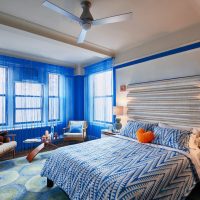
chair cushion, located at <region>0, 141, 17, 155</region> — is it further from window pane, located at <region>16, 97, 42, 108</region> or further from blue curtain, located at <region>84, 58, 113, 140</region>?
blue curtain, located at <region>84, 58, 113, 140</region>

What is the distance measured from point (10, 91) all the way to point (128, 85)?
3.12 m

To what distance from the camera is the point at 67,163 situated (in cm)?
216

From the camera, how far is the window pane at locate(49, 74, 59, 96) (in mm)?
5006

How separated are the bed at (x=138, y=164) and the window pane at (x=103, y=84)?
1.62m

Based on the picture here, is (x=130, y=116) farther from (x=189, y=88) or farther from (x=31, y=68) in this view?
(x=31, y=68)

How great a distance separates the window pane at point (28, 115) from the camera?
14.3ft

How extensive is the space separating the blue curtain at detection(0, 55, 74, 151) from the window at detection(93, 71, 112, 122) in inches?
39.0

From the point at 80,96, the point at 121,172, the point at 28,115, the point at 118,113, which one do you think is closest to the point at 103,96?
the point at 80,96

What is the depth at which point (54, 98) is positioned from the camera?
16.8 ft

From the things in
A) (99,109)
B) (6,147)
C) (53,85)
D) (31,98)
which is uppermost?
(53,85)

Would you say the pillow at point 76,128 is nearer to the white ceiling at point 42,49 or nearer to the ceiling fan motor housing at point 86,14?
the white ceiling at point 42,49

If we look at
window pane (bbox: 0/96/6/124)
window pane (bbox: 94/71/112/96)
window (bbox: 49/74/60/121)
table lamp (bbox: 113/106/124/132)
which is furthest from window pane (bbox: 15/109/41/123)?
table lamp (bbox: 113/106/124/132)

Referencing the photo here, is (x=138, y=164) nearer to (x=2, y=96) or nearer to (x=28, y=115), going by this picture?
(x=28, y=115)

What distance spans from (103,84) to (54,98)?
64.5 inches
